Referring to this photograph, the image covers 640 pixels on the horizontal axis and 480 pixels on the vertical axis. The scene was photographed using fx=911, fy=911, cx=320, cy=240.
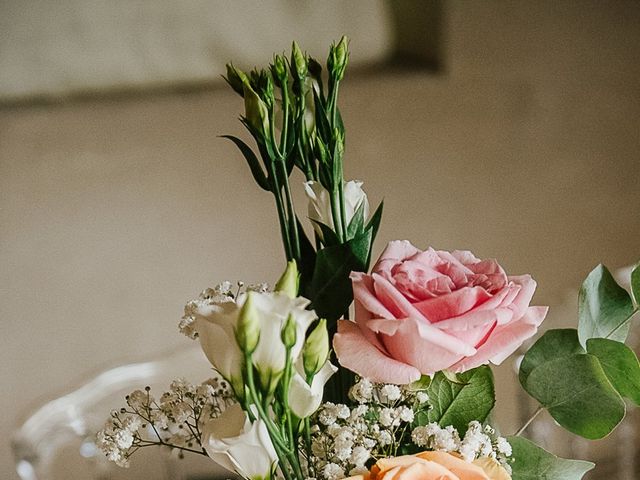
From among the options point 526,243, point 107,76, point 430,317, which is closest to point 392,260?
point 430,317

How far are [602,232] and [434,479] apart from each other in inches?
56.0

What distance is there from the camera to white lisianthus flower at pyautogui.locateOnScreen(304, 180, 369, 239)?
59 cm

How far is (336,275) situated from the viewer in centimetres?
57

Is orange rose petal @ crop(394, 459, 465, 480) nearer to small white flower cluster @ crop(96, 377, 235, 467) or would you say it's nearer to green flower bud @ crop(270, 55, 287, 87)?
small white flower cluster @ crop(96, 377, 235, 467)

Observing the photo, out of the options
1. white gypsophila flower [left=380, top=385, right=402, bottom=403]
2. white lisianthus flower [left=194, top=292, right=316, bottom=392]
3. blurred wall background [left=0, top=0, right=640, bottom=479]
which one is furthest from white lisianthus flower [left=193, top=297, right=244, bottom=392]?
blurred wall background [left=0, top=0, right=640, bottom=479]

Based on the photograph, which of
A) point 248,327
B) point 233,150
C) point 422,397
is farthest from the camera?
point 233,150

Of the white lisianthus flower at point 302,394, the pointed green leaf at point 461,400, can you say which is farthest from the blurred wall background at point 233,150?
the white lisianthus flower at point 302,394

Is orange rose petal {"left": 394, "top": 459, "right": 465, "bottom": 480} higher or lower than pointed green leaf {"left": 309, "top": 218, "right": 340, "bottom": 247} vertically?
lower

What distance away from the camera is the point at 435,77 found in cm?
171

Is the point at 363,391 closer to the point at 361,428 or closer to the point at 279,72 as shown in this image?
the point at 361,428

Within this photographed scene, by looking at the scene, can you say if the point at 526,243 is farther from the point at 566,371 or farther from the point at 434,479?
the point at 434,479

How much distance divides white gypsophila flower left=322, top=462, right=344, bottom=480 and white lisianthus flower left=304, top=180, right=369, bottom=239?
0.16 m

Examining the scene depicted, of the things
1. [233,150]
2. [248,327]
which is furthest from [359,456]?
[233,150]

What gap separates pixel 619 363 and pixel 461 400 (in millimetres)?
115
